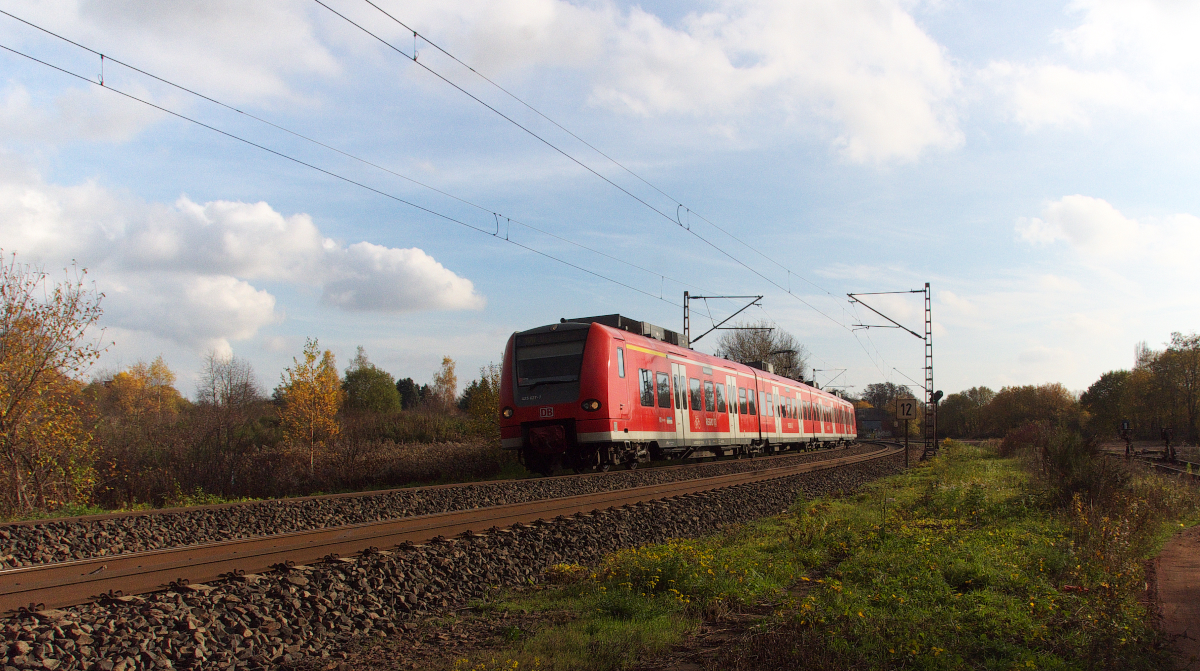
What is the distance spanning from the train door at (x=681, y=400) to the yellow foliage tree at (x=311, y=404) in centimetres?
1336

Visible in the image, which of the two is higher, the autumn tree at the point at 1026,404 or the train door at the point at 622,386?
the train door at the point at 622,386

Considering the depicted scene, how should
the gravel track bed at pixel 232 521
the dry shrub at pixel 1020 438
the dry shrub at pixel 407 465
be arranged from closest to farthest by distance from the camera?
1. the gravel track bed at pixel 232 521
2. the dry shrub at pixel 407 465
3. the dry shrub at pixel 1020 438

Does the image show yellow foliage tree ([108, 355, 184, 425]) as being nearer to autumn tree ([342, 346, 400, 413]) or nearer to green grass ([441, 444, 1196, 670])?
autumn tree ([342, 346, 400, 413])

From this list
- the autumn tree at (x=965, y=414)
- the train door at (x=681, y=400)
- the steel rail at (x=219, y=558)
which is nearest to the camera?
the steel rail at (x=219, y=558)

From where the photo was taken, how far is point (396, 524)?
9.33 meters

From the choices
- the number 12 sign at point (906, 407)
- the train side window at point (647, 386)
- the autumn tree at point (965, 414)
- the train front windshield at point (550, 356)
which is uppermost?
the train front windshield at point (550, 356)

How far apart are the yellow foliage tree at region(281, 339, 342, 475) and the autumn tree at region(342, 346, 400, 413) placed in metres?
41.7

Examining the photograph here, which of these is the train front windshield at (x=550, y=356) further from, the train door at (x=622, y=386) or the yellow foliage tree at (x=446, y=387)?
the yellow foliage tree at (x=446, y=387)

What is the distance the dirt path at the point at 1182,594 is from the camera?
181 inches

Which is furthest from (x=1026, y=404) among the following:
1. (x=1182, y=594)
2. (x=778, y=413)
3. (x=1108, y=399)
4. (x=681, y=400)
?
(x=1182, y=594)

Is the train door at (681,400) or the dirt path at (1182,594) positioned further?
the train door at (681,400)

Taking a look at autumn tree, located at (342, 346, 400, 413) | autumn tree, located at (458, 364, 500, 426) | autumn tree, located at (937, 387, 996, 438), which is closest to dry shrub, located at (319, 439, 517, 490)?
autumn tree, located at (458, 364, 500, 426)

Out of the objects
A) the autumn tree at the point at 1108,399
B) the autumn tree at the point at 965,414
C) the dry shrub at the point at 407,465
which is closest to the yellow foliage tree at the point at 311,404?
the dry shrub at the point at 407,465

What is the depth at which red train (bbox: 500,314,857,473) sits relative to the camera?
16094mm
